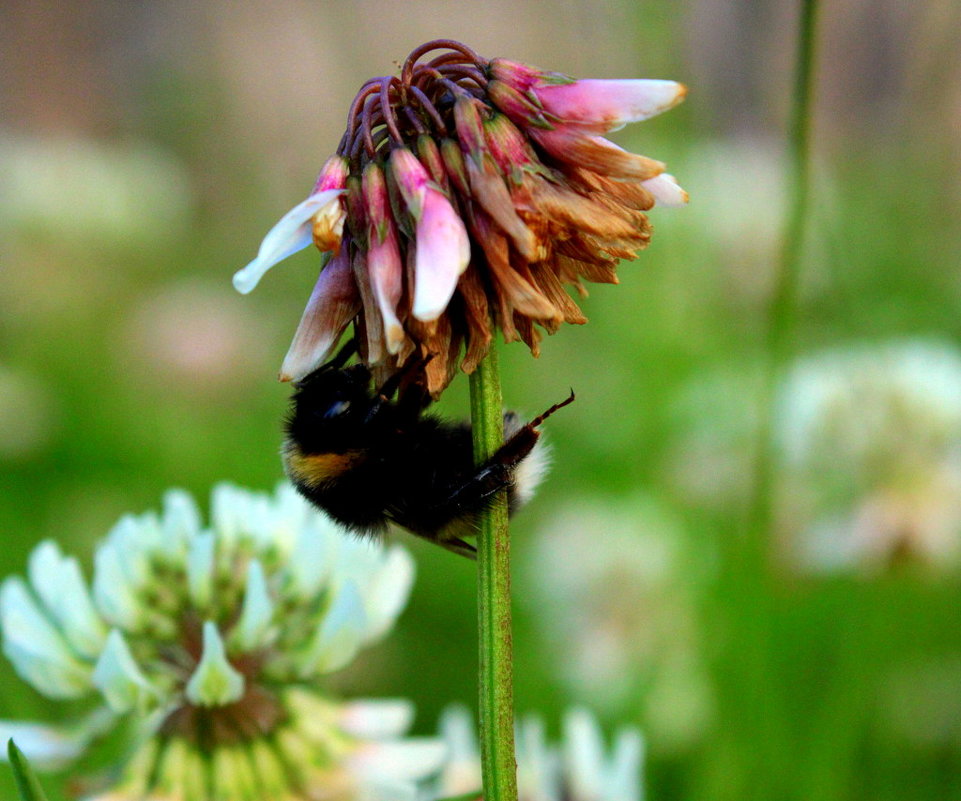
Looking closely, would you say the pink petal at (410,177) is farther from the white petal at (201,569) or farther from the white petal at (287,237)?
the white petal at (201,569)

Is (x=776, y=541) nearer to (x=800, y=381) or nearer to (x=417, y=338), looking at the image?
(x=800, y=381)

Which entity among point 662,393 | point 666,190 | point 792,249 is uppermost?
point 662,393

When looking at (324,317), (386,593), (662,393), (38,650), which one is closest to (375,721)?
(386,593)

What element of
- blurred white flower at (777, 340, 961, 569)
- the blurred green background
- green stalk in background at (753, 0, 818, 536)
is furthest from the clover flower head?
blurred white flower at (777, 340, 961, 569)

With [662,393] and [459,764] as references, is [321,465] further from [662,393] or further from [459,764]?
[662,393]

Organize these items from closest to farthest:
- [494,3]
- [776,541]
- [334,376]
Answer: [334,376]
[776,541]
[494,3]

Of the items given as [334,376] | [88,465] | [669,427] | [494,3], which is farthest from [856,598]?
[494,3]

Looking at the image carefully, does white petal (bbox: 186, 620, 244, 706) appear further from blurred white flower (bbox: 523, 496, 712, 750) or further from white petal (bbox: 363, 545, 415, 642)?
blurred white flower (bbox: 523, 496, 712, 750)
